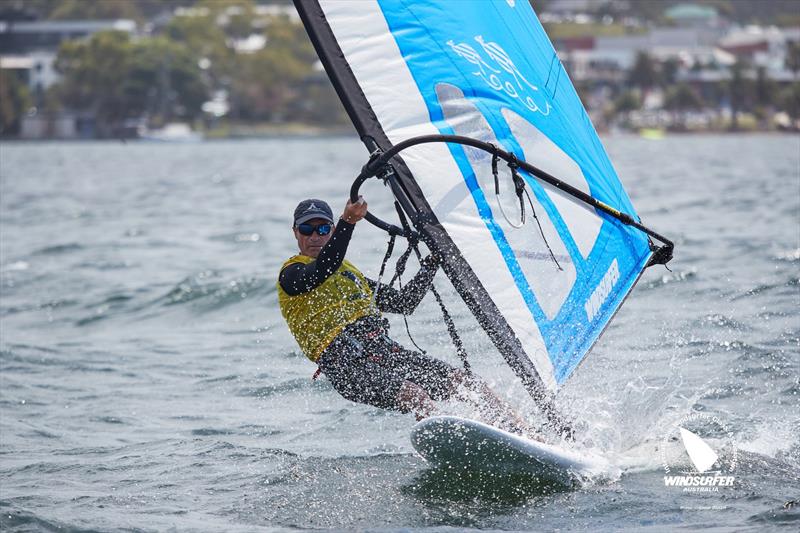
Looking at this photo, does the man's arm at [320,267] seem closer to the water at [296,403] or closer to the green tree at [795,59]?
the water at [296,403]

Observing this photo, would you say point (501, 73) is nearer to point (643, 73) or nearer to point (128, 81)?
point (128, 81)

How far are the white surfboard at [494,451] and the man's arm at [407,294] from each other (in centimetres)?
57

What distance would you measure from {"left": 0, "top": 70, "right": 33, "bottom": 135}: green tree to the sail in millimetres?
96574

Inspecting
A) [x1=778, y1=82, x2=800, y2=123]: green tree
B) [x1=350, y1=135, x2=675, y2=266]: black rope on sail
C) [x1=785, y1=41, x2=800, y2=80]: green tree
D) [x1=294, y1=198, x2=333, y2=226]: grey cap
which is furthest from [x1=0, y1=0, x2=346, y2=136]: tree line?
[x1=350, y1=135, x2=675, y2=266]: black rope on sail

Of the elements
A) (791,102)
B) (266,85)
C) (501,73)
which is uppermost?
(501,73)

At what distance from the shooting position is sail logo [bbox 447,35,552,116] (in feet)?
17.5

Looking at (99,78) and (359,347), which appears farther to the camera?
(99,78)

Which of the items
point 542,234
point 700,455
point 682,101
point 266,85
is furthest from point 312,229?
point 682,101

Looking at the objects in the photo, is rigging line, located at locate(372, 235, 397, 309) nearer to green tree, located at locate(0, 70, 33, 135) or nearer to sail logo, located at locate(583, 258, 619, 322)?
sail logo, located at locate(583, 258, 619, 322)

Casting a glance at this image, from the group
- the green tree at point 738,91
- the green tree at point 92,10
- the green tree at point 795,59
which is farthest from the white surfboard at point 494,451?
the green tree at point 92,10

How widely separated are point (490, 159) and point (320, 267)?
0.83 m

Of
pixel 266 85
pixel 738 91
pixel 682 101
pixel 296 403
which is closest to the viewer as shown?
pixel 296 403

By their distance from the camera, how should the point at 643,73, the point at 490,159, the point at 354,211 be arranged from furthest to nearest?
the point at 643,73
the point at 490,159
the point at 354,211

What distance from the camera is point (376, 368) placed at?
5.47 metres
